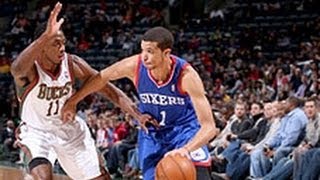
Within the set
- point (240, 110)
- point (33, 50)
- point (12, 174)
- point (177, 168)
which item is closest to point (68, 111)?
point (33, 50)

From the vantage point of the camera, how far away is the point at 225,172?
31.0ft

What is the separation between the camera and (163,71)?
5199 mm

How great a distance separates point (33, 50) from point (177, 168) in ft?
4.73

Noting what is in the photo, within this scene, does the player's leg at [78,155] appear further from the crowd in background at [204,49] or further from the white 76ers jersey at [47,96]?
the crowd in background at [204,49]

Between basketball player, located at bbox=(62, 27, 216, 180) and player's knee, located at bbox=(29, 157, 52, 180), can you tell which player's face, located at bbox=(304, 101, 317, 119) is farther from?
player's knee, located at bbox=(29, 157, 52, 180)

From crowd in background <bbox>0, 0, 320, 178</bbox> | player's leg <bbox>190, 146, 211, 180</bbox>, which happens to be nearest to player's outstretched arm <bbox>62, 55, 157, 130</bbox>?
player's leg <bbox>190, 146, 211, 180</bbox>

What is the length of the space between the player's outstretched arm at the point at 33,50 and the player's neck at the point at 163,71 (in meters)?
0.77

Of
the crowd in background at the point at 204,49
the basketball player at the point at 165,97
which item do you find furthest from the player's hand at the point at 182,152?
the crowd in background at the point at 204,49

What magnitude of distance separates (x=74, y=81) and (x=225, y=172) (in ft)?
12.4

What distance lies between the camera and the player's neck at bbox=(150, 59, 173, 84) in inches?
203

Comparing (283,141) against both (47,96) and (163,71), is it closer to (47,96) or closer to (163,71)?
(47,96)

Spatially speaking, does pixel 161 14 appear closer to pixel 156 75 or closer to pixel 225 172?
pixel 225 172

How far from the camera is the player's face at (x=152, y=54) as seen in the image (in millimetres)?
5059

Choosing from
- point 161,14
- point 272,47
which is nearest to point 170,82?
point 272,47
